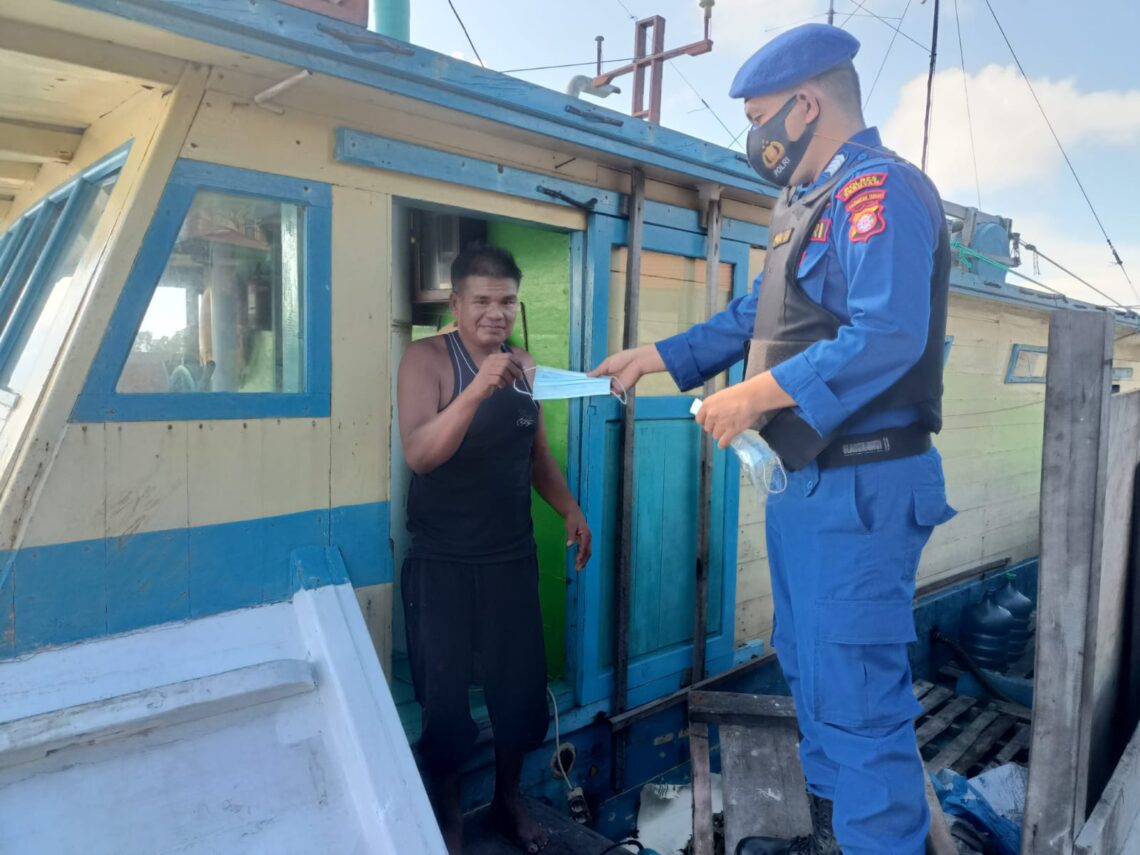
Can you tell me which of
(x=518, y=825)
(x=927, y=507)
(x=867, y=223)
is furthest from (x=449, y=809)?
(x=867, y=223)

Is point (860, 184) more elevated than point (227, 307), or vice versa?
point (860, 184)

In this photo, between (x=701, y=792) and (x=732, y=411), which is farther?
(x=701, y=792)

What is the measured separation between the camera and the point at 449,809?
8.84ft

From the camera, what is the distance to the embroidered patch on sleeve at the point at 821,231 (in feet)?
6.49

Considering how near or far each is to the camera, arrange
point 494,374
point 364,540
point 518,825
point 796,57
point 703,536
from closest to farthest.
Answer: point 796,57
point 494,374
point 364,540
point 518,825
point 703,536

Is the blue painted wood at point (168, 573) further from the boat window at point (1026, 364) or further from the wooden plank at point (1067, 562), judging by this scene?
the boat window at point (1026, 364)

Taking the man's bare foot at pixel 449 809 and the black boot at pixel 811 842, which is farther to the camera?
the man's bare foot at pixel 449 809

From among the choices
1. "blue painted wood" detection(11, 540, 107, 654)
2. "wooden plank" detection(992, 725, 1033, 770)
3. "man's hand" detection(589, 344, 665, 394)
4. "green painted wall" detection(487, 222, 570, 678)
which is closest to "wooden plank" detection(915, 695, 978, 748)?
"wooden plank" detection(992, 725, 1033, 770)

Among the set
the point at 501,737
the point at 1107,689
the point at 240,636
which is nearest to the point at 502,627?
the point at 501,737

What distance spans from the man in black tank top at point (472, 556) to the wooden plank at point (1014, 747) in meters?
3.41

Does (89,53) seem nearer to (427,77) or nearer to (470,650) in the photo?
(427,77)

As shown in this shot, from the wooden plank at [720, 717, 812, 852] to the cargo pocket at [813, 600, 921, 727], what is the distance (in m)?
0.99

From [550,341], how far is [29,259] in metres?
2.04

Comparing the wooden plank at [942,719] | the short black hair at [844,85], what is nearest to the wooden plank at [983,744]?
the wooden plank at [942,719]
